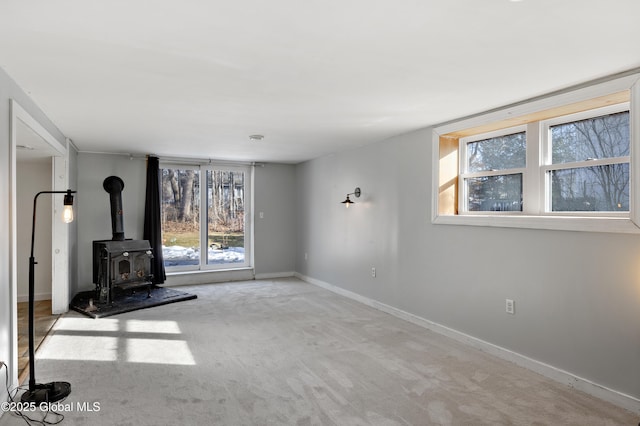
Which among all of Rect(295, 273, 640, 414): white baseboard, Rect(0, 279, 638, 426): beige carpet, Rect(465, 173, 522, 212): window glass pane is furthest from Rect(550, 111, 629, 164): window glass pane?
Rect(0, 279, 638, 426): beige carpet

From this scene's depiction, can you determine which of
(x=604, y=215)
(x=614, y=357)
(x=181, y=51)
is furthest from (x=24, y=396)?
(x=604, y=215)

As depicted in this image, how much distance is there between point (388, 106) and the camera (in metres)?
3.32

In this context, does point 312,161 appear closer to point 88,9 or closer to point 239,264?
point 239,264

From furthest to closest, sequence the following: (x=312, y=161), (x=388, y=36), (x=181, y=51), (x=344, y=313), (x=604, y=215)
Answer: (x=312, y=161)
(x=344, y=313)
(x=604, y=215)
(x=181, y=51)
(x=388, y=36)

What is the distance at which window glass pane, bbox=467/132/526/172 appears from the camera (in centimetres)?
343

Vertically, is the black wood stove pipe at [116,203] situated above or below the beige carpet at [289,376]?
above

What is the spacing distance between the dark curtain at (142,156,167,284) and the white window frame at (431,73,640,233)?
4.30m

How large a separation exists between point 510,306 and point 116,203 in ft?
16.9

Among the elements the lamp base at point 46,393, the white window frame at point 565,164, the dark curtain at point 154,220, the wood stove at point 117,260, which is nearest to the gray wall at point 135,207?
the dark curtain at point 154,220

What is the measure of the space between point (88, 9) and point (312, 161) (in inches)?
198

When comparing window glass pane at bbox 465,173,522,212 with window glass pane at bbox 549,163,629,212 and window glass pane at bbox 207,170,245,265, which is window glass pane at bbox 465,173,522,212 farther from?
window glass pane at bbox 207,170,245,265

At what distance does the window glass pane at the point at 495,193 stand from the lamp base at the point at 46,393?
148 inches

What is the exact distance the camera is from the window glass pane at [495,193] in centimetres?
344

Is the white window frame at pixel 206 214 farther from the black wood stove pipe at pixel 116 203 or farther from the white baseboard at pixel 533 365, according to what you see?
the white baseboard at pixel 533 365
